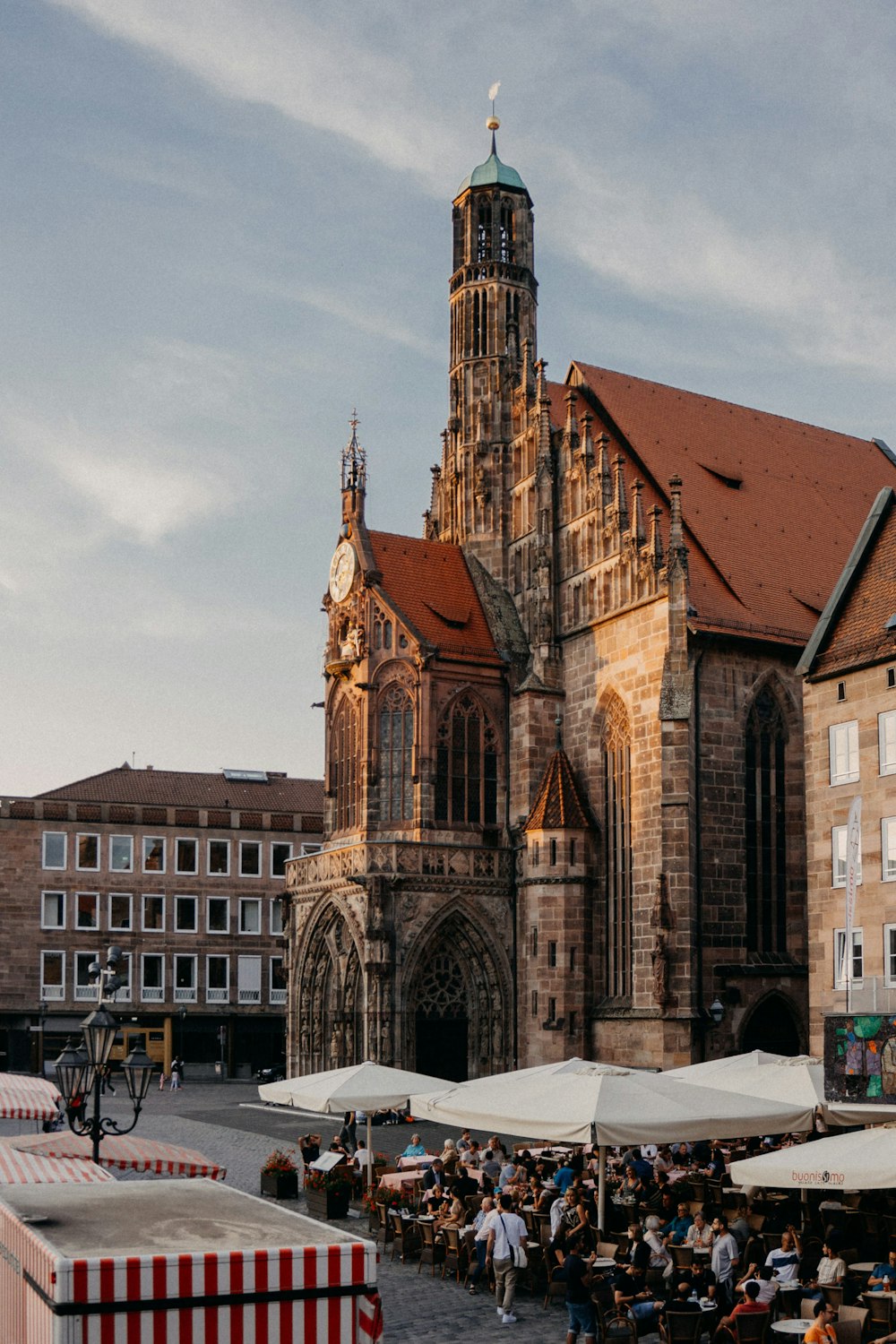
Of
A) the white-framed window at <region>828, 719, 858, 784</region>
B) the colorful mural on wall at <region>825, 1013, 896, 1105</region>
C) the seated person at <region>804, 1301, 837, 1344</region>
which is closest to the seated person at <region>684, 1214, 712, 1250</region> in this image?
the colorful mural on wall at <region>825, 1013, 896, 1105</region>

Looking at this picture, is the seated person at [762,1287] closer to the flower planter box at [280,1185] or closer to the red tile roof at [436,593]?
the flower planter box at [280,1185]

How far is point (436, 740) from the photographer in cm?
4538

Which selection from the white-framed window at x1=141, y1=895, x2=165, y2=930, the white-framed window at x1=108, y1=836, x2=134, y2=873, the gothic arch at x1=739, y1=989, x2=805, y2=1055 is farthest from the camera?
the white-framed window at x1=108, y1=836, x2=134, y2=873

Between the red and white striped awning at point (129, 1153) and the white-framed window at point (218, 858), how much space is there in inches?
2018

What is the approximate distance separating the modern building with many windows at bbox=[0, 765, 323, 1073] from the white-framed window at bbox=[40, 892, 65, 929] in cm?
5

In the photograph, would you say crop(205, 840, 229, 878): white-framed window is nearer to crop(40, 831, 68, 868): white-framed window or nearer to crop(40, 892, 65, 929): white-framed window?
crop(40, 831, 68, 868): white-framed window

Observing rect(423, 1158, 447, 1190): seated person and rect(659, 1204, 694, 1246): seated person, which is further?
rect(423, 1158, 447, 1190): seated person

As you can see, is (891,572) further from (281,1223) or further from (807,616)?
(281,1223)

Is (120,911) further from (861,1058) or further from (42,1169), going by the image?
(42,1169)

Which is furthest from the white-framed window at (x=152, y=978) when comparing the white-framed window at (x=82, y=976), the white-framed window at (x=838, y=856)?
the white-framed window at (x=838, y=856)

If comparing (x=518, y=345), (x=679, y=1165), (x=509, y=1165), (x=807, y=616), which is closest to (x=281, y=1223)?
(x=509, y=1165)

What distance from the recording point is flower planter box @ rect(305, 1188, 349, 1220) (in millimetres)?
25625

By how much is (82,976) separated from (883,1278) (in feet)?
181

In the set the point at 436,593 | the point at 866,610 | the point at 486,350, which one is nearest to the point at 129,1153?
the point at 866,610
